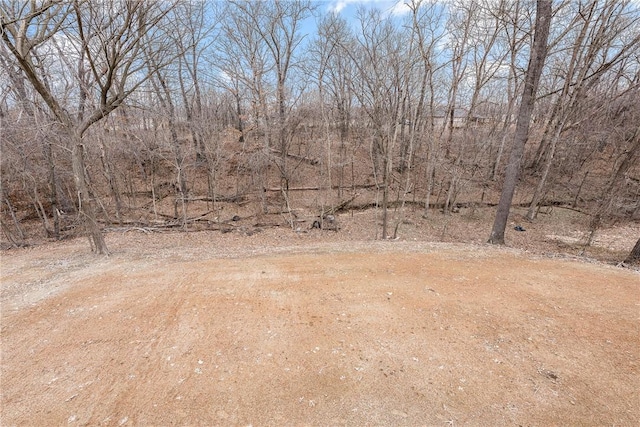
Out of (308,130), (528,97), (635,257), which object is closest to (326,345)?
(528,97)

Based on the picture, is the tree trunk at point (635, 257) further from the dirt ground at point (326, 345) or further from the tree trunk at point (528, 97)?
the tree trunk at point (528, 97)

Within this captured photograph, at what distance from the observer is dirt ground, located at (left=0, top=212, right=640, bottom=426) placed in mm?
2627

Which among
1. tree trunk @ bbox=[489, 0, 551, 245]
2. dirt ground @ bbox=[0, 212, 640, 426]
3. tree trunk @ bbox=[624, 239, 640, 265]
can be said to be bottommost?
tree trunk @ bbox=[624, 239, 640, 265]

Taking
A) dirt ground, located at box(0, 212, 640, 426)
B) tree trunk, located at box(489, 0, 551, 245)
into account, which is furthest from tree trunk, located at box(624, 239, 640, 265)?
tree trunk, located at box(489, 0, 551, 245)

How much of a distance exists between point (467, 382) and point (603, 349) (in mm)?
1889

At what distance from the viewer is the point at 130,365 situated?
126 inches

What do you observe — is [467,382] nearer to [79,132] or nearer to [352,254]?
[352,254]

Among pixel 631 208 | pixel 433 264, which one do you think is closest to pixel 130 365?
pixel 433 264

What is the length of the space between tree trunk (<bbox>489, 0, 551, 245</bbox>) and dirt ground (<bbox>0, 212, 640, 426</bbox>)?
9.10ft

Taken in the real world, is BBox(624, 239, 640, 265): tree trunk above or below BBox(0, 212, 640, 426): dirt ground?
below

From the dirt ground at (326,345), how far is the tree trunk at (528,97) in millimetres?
2773

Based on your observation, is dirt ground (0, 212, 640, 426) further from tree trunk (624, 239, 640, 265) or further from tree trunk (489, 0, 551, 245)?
tree trunk (489, 0, 551, 245)

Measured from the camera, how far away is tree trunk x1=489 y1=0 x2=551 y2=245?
7.43 metres

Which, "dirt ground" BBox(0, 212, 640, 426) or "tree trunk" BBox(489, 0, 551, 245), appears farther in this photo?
"tree trunk" BBox(489, 0, 551, 245)
